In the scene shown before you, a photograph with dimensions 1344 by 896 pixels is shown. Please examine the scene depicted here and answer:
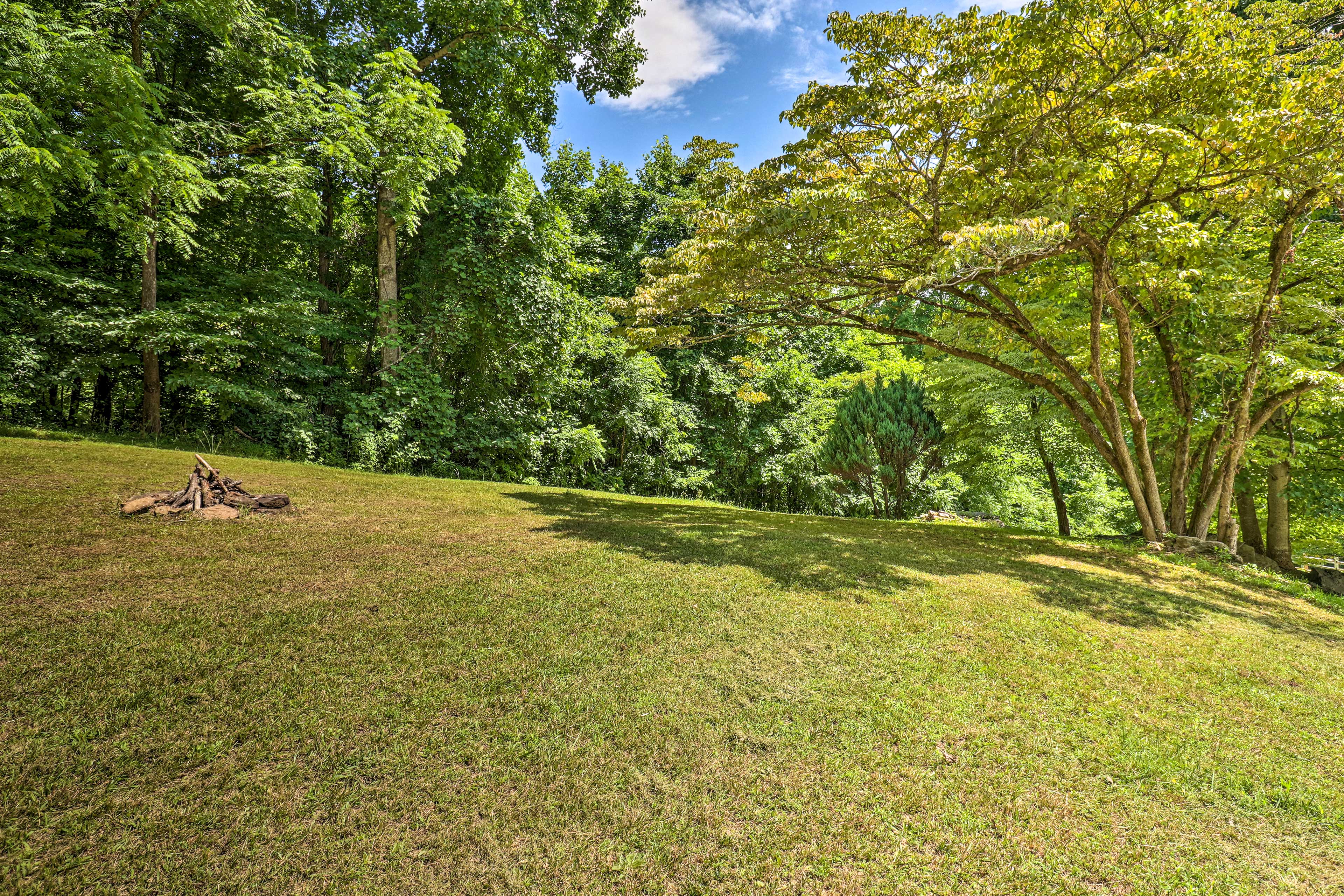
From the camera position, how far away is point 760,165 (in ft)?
21.3

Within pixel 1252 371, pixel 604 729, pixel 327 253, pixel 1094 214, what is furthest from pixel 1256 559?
pixel 327 253

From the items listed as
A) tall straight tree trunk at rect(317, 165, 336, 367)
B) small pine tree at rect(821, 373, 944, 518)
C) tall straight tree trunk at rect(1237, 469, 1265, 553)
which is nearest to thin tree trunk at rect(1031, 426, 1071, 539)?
small pine tree at rect(821, 373, 944, 518)

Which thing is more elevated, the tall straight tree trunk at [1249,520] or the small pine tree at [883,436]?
the small pine tree at [883,436]

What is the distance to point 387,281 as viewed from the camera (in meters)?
11.4

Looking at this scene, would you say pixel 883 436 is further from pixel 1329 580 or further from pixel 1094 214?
pixel 1329 580

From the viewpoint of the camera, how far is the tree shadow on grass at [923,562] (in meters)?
4.54

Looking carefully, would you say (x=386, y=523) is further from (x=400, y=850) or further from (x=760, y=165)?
(x=760, y=165)

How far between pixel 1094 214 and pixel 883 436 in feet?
23.0

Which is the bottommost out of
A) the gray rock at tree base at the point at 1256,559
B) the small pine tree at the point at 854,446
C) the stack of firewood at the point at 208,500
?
the gray rock at tree base at the point at 1256,559

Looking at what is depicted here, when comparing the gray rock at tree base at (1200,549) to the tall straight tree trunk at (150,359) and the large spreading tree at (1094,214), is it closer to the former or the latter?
the large spreading tree at (1094,214)

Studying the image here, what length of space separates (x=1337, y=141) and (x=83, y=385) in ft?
64.0

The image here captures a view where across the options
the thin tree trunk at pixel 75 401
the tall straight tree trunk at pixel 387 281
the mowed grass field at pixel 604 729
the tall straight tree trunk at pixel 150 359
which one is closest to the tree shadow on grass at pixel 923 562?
the mowed grass field at pixel 604 729

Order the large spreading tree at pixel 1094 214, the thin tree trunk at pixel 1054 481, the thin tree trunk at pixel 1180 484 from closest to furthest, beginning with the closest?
the large spreading tree at pixel 1094 214
the thin tree trunk at pixel 1180 484
the thin tree trunk at pixel 1054 481

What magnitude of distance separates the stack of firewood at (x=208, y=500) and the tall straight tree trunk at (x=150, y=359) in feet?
17.0
